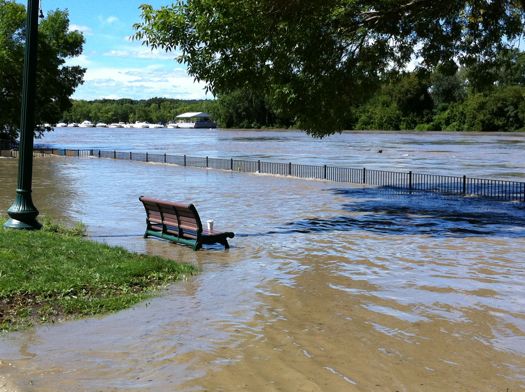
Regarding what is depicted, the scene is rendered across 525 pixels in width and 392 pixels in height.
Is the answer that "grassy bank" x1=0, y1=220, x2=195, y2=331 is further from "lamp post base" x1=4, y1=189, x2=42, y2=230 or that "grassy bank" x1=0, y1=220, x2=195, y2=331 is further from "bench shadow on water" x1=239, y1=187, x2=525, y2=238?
"bench shadow on water" x1=239, y1=187, x2=525, y2=238

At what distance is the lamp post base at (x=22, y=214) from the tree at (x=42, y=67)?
3900cm

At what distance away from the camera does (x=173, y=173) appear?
36125 millimetres

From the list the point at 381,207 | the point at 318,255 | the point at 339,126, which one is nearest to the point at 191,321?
the point at 318,255

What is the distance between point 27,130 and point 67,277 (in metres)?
4.94

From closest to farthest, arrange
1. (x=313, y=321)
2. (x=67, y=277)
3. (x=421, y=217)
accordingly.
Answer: (x=313, y=321) → (x=67, y=277) → (x=421, y=217)

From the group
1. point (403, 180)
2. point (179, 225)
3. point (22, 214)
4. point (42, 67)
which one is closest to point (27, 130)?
point (22, 214)

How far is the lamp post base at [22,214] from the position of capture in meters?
12.7

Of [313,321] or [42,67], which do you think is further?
[42,67]

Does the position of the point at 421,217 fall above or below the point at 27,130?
below

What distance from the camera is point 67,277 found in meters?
8.86

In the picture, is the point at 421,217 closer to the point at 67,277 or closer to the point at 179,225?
the point at 179,225

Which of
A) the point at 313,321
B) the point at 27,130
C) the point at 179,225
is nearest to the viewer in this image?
the point at 313,321

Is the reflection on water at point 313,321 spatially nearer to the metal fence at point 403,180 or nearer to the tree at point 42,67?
the metal fence at point 403,180

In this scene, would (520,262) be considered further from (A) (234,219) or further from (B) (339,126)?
(B) (339,126)
